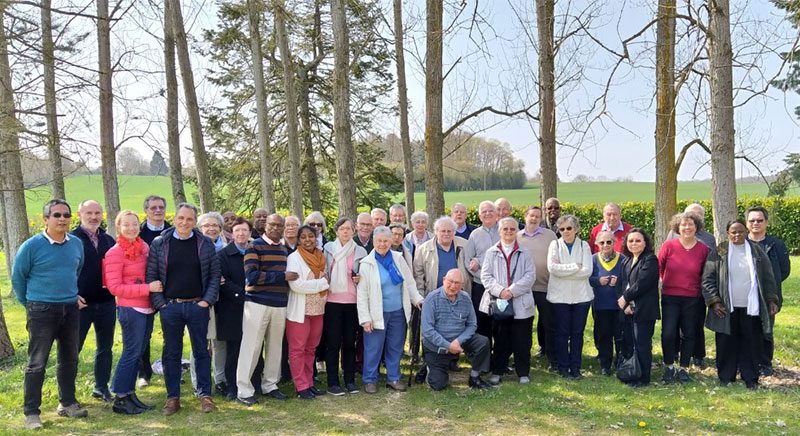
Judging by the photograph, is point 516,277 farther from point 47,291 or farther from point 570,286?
point 47,291

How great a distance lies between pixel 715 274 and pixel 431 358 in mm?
2946

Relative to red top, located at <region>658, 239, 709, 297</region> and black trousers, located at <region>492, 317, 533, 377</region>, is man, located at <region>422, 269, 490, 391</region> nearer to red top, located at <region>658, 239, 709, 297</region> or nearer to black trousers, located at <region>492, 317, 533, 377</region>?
black trousers, located at <region>492, 317, 533, 377</region>

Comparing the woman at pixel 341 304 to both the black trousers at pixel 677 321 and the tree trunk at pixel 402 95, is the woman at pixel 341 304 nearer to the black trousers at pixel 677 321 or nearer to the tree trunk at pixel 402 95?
the black trousers at pixel 677 321

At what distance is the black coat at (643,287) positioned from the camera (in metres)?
5.85

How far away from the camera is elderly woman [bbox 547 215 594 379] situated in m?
6.16

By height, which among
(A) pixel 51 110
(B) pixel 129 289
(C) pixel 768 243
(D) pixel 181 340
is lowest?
(D) pixel 181 340

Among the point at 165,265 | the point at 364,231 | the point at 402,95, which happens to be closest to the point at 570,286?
the point at 364,231

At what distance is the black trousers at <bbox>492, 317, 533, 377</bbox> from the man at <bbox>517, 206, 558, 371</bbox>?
36cm

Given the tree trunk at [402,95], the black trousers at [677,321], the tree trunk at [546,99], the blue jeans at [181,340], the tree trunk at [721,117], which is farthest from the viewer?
the tree trunk at [402,95]

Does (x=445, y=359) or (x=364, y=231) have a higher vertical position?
(x=364, y=231)

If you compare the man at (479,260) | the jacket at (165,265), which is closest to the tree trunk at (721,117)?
the man at (479,260)

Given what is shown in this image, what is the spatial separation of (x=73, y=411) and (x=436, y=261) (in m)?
3.70

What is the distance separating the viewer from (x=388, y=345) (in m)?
6.18

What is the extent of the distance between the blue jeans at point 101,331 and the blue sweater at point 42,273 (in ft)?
1.91
